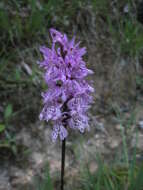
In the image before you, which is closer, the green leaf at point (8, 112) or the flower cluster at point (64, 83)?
the flower cluster at point (64, 83)

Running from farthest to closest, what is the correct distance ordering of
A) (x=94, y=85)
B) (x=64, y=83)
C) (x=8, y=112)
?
(x=94, y=85)
(x=8, y=112)
(x=64, y=83)

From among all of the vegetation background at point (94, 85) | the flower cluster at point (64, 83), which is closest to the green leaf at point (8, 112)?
the vegetation background at point (94, 85)

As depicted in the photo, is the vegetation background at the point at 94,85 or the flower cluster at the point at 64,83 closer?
the flower cluster at the point at 64,83

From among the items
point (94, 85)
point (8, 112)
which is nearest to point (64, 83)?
point (8, 112)

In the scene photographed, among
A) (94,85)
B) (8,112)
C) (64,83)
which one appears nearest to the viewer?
(64,83)

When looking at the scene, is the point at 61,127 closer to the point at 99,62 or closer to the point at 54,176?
the point at 54,176

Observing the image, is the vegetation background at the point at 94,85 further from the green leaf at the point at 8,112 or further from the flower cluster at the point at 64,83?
the flower cluster at the point at 64,83

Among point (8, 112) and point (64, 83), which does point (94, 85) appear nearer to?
point (8, 112)
